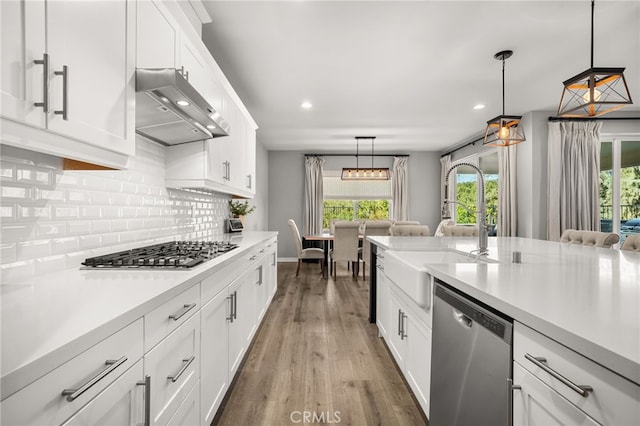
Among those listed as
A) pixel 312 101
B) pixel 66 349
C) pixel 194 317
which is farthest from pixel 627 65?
pixel 66 349

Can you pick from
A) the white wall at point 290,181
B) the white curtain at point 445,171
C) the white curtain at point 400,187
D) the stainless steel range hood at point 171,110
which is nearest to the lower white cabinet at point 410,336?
the stainless steel range hood at point 171,110

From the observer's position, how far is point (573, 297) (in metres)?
0.93

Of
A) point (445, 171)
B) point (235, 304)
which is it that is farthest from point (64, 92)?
point (445, 171)

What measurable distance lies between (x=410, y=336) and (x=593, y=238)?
7.04 ft

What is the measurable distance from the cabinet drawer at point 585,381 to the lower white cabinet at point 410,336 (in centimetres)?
72

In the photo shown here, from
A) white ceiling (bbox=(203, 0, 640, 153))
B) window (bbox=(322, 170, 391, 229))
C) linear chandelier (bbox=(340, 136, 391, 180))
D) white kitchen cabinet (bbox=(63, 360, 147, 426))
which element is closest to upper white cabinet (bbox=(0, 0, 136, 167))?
white kitchen cabinet (bbox=(63, 360, 147, 426))

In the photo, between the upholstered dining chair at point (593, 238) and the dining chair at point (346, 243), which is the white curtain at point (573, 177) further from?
the dining chair at point (346, 243)

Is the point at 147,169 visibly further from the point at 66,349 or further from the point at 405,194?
the point at 405,194

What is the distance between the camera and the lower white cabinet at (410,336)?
5.07ft

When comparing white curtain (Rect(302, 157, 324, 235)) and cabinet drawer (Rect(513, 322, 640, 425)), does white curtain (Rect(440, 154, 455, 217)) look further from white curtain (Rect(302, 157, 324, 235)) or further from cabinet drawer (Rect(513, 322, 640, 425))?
cabinet drawer (Rect(513, 322, 640, 425))

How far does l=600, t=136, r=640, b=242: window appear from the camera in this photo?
15.4ft

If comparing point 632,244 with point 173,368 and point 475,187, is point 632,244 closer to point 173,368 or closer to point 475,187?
point 173,368

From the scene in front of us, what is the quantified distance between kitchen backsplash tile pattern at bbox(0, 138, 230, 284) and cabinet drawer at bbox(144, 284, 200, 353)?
1.86ft

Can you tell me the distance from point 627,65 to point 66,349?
480cm
